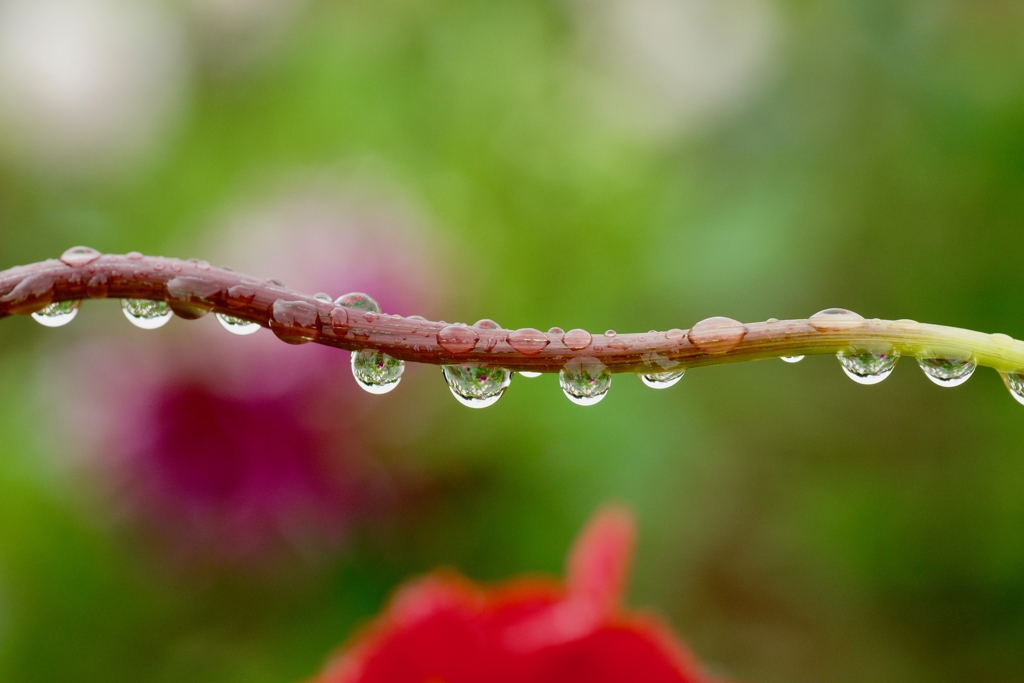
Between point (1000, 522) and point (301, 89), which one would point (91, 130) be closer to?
point (301, 89)

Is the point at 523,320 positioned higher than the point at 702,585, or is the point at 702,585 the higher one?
the point at 523,320

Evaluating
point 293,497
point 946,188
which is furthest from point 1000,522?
point 293,497

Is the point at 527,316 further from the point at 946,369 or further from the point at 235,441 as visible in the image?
the point at 946,369

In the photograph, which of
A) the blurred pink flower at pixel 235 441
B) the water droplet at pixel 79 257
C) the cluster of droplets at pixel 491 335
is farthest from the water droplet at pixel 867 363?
the blurred pink flower at pixel 235 441

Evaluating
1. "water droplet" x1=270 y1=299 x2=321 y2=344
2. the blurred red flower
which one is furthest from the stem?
the blurred red flower

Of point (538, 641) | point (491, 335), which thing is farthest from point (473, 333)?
point (538, 641)

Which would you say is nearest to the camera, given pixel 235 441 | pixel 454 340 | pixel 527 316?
pixel 454 340

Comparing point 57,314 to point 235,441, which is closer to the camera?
point 57,314
